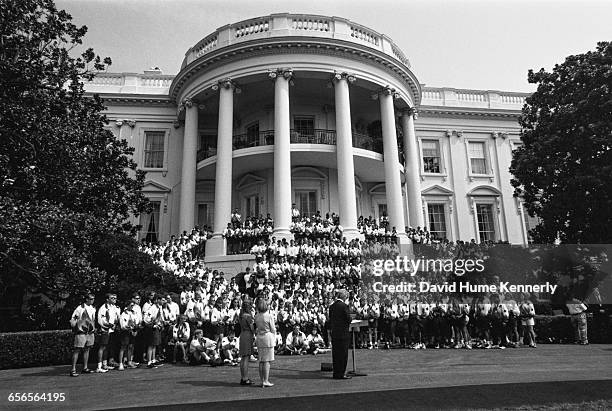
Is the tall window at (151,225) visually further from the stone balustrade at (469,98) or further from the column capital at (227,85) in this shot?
the stone balustrade at (469,98)

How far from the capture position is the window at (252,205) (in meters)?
26.0

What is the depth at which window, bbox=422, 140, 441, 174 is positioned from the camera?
30.7m

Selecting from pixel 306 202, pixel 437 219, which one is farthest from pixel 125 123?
pixel 437 219

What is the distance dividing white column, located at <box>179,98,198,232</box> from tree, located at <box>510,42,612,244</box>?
53.0ft

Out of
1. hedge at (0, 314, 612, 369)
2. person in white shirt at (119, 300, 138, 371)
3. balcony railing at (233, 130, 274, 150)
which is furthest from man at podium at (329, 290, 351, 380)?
balcony railing at (233, 130, 274, 150)

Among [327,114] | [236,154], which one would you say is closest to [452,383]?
[236,154]

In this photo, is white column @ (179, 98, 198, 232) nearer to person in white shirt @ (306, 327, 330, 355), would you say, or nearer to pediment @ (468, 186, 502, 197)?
person in white shirt @ (306, 327, 330, 355)

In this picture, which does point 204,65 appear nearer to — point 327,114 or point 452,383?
point 327,114

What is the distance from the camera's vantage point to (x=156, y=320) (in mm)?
11578

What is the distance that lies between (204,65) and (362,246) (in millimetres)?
12777

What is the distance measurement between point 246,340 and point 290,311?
511 cm

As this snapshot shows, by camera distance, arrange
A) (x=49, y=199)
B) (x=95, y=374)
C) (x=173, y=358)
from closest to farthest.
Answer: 1. (x=95, y=374)
2. (x=173, y=358)
3. (x=49, y=199)

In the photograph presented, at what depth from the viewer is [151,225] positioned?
27.8 meters

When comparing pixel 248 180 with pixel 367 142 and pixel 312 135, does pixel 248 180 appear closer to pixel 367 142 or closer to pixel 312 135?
pixel 312 135
